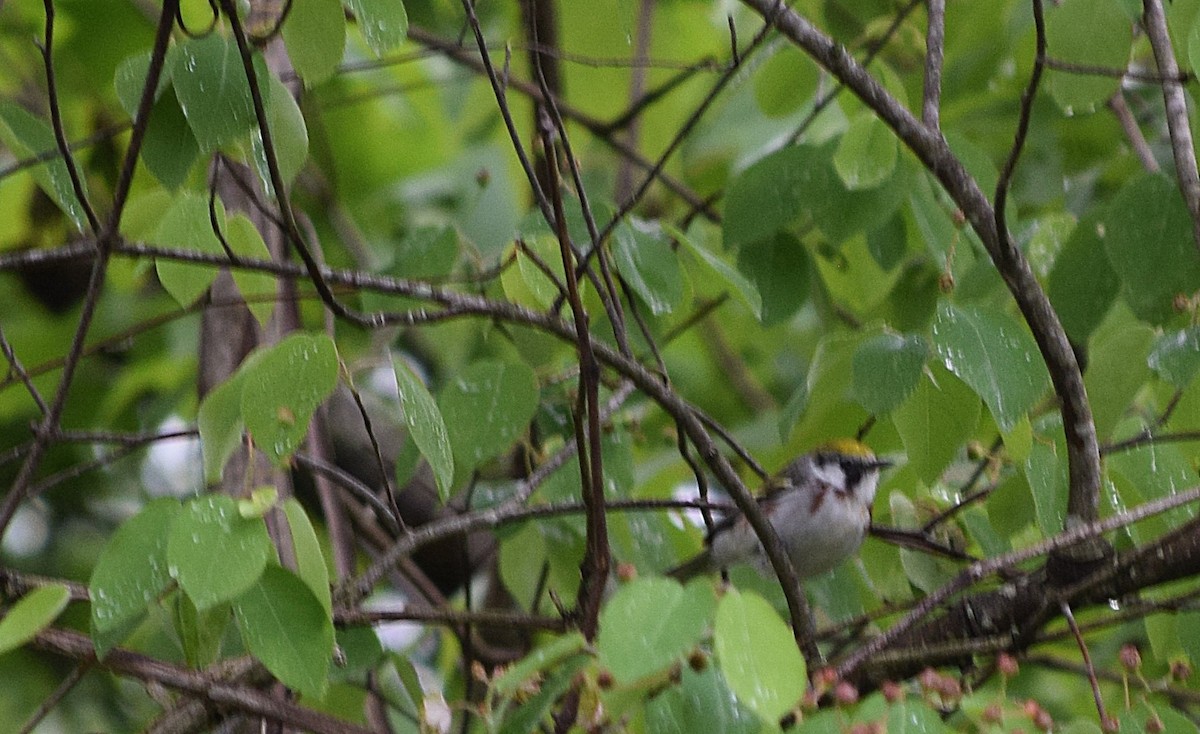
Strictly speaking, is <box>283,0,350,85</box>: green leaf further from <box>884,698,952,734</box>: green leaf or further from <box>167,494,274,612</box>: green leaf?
<box>884,698,952,734</box>: green leaf

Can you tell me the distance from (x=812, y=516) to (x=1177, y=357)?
1512 millimetres

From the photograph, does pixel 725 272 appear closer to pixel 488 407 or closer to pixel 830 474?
pixel 488 407

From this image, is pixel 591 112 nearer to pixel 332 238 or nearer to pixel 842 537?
pixel 332 238

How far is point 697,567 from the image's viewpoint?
319 centimetres

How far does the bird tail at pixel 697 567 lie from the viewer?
2990 mm

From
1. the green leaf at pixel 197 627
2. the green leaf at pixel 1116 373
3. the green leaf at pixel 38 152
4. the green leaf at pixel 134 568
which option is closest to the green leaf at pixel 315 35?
the green leaf at pixel 38 152

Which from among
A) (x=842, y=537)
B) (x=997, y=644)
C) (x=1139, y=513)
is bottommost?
(x=997, y=644)

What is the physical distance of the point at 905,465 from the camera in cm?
252

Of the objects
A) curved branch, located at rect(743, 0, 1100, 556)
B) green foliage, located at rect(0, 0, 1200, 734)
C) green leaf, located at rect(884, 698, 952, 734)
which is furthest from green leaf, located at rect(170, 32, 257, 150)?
green leaf, located at rect(884, 698, 952, 734)

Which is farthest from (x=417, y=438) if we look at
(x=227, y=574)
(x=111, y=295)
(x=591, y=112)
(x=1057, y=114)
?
(x=111, y=295)

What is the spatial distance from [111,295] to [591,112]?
195 cm

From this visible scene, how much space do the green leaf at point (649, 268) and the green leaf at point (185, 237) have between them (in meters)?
0.70

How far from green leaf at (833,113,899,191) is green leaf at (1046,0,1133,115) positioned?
346mm

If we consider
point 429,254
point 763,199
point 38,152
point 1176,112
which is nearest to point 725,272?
point 763,199
